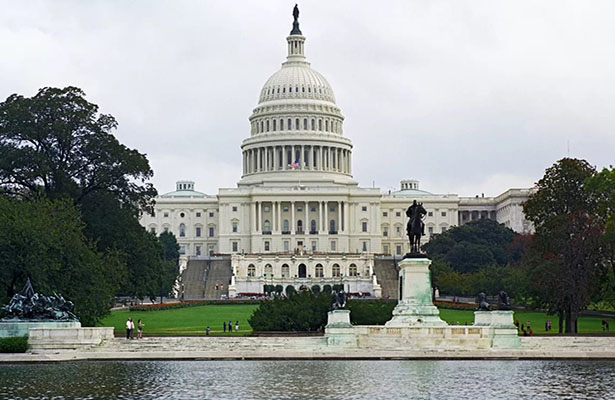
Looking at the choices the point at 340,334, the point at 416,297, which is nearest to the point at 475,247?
the point at 416,297

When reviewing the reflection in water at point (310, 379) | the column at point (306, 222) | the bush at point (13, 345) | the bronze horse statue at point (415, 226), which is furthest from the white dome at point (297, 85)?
the reflection in water at point (310, 379)

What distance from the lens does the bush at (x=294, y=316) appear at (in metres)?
62.8

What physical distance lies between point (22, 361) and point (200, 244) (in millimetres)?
141115

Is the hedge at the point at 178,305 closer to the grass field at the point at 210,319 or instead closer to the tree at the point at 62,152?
the grass field at the point at 210,319

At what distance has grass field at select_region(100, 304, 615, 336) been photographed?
247 ft

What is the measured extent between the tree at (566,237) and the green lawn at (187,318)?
16459 mm

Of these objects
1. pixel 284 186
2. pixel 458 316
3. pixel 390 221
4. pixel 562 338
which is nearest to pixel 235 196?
pixel 284 186

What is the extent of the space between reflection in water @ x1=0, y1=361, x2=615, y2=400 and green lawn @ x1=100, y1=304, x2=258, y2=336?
77.9 ft

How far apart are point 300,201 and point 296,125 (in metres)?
11.8

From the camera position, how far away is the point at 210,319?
8775 cm

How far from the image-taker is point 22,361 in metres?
48.1

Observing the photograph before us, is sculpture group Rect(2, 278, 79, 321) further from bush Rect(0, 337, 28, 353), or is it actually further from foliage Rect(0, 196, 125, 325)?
foliage Rect(0, 196, 125, 325)

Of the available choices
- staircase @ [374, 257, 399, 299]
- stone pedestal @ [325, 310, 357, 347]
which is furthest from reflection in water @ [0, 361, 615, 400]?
staircase @ [374, 257, 399, 299]

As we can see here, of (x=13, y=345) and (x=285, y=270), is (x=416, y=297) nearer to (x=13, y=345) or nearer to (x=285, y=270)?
(x=13, y=345)
